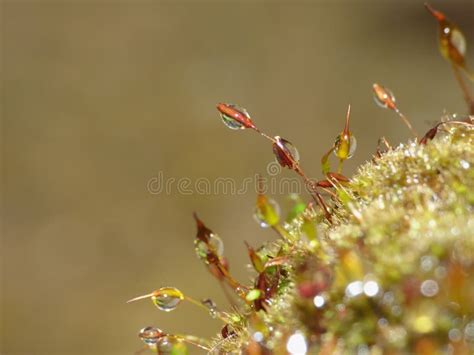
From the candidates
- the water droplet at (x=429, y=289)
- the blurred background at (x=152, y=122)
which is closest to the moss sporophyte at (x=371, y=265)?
the water droplet at (x=429, y=289)

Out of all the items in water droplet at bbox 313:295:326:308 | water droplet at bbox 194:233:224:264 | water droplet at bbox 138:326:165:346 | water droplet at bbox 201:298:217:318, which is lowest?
water droplet at bbox 313:295:326:308

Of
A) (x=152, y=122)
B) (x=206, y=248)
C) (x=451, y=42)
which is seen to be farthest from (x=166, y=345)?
(x=152, y=122)

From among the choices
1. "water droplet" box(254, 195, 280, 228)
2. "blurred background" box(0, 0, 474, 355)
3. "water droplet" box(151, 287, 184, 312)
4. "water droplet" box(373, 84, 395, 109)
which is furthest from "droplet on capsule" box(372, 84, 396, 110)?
"blurred background" box(0, 0, 474, 355)

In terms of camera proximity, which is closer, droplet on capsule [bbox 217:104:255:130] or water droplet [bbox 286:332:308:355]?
water droplet [bbox 286:332:308:355]

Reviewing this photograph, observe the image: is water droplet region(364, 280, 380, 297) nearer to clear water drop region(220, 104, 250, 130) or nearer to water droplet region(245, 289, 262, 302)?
water droplet region(245, 289, 262, 302)

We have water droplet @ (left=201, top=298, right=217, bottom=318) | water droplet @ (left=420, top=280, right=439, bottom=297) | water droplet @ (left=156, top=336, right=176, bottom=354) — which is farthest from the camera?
water droplet @ (left=201, top=298, right=217, bottom=318)

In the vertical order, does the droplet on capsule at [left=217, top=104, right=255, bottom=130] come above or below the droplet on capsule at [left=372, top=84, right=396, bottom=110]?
above

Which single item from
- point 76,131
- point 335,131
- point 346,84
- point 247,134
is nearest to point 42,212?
point 76,131

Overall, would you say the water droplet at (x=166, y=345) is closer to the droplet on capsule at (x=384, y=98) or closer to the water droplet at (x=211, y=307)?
the water droplet at (x=211, y=307)
